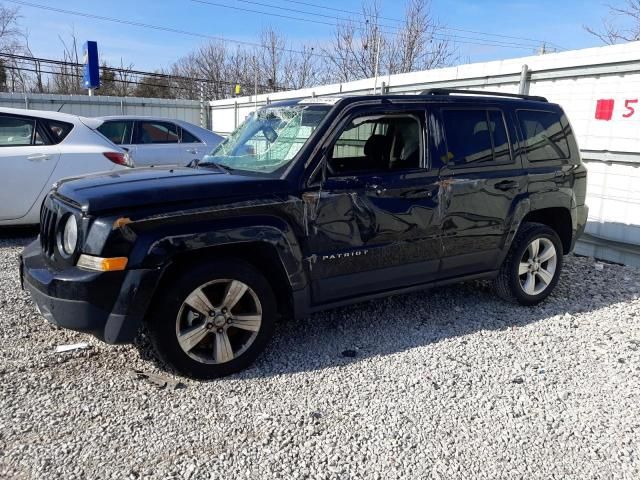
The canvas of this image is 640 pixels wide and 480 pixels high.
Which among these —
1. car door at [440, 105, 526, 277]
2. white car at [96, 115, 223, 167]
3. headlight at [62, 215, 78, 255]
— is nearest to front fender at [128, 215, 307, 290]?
headlight at [62, 215, 78, 255]

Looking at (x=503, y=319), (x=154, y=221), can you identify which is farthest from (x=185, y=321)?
(x=503, y=319)

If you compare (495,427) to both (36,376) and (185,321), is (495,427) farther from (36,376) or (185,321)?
(36,376)

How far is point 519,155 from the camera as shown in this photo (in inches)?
181

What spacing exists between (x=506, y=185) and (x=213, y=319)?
8.97ft

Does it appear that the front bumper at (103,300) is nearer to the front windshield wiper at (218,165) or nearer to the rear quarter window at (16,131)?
the front windshield wiper at (218,165)

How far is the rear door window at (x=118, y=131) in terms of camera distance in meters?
8.80

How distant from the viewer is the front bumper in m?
2.92

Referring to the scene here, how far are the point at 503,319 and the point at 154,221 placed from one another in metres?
3.16

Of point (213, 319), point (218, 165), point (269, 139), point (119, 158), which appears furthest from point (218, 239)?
point (119, 158)

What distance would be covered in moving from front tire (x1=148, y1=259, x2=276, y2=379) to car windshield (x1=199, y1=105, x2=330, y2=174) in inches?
32.0

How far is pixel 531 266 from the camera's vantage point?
4844 millimetres

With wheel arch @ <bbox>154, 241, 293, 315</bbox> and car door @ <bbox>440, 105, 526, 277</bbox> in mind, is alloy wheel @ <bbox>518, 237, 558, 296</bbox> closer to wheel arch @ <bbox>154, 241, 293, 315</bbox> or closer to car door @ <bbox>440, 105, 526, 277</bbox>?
car door @ <bbox>440, 105, 526, 277</bbox>

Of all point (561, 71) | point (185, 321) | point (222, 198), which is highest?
point (561, 71)

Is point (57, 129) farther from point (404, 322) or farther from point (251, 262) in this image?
point (404, 322)
